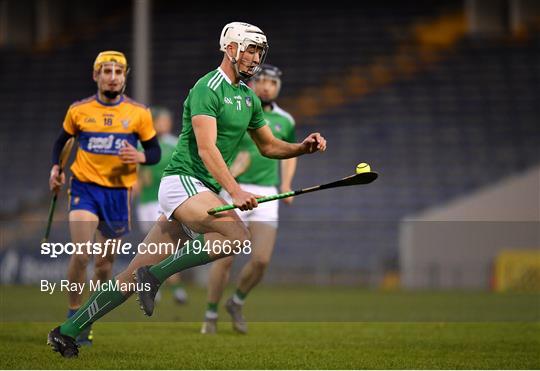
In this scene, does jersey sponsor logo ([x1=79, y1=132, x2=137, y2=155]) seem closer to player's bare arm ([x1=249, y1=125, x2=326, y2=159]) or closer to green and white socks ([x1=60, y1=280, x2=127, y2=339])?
player's bare arm ([x1=249, y1=125, x2=326, y2=159])

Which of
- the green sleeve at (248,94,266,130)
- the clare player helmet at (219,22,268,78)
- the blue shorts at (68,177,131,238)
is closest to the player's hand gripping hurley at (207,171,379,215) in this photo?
the green sleeve at (248,94,266,130)

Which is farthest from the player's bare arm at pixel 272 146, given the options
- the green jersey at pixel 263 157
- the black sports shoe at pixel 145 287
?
the green jersey at pixel 263 157

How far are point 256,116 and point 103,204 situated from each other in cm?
168

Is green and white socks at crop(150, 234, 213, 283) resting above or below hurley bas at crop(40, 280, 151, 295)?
above

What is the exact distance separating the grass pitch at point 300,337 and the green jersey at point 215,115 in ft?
3.81

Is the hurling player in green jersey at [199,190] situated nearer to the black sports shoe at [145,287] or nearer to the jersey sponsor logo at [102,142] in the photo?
the black sports shoe at [145,287]

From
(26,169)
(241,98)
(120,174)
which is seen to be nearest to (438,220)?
(26,169)

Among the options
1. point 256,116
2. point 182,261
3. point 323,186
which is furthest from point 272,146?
point 182,261

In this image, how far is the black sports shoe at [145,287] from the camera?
632 cm

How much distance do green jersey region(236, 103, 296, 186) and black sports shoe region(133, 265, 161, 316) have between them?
3.25 metres

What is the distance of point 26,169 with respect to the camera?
23.1 m

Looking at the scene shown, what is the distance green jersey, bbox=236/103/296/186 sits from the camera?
375 inches

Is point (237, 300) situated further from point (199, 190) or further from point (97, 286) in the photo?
point (199, 190)

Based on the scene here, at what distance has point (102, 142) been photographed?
25.9 feet
